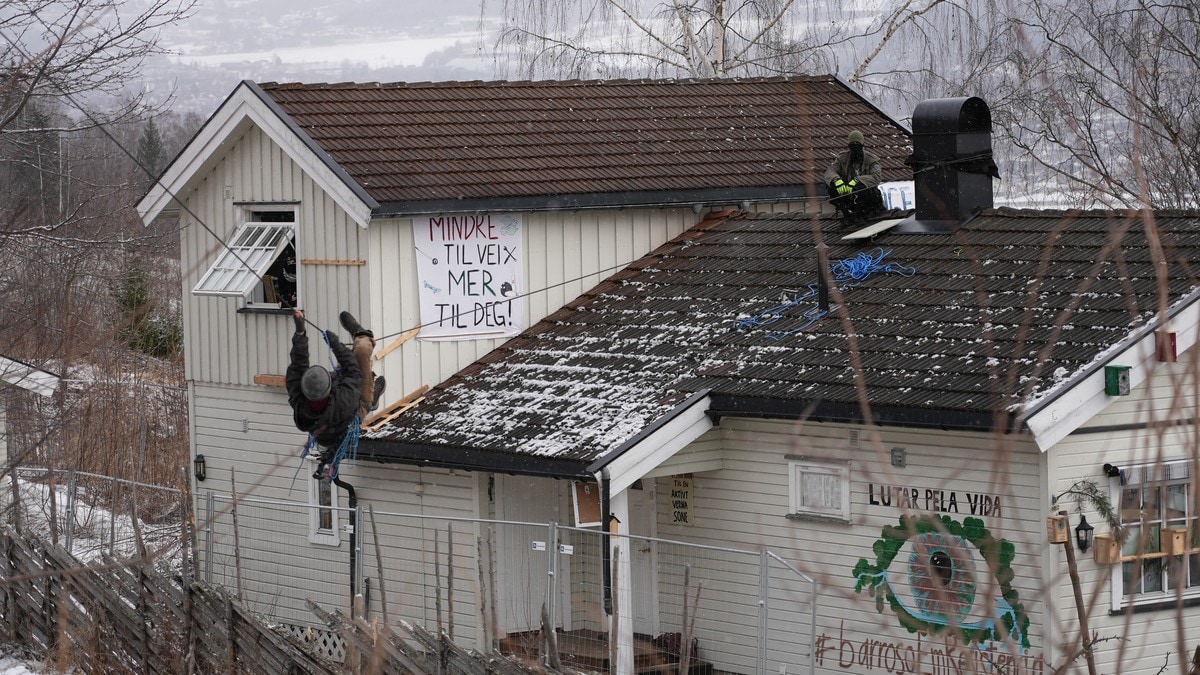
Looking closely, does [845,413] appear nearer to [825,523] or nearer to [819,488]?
[819,488]

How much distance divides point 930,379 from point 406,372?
18.8 ft

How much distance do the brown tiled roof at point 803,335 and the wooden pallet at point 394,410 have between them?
6.1 inches

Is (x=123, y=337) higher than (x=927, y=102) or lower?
lower

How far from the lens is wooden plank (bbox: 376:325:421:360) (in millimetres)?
16047

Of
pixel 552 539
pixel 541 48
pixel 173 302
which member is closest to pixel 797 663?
pixel 552 539

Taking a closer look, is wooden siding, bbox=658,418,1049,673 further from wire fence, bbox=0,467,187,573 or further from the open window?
wire fence, bbox=0,467,187,573

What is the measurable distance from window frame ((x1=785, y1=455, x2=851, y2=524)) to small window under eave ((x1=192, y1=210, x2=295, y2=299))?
6078 mm

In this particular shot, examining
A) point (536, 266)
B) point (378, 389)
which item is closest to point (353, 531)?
point (378, 389)

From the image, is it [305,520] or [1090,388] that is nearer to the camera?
[1090,388]

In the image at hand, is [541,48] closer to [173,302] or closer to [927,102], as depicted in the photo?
Answer: [927,102]

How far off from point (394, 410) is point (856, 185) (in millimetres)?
5420

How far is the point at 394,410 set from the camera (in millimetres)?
16125

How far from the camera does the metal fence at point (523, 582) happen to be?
46.3 ft

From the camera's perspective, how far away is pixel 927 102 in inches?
662
